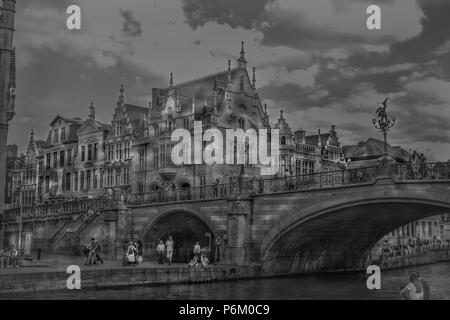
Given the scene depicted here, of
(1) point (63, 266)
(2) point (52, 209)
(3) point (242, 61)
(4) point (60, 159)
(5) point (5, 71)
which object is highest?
(3) point (242, 61)

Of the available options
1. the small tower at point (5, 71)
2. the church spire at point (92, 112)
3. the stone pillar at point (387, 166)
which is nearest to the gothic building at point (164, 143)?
Answer: the church spire at point (92, 112)

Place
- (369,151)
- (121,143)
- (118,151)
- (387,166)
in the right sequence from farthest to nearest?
(369,151), (118,151), (121,143), (387,166)

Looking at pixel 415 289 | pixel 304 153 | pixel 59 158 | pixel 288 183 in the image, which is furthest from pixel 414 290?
pixel 59 158

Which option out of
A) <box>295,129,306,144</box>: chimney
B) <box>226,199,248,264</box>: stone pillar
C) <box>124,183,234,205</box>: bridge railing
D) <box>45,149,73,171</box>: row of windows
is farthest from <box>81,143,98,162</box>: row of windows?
<box>226,199,248,264</box>: stone pillar

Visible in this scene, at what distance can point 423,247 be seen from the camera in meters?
64.2

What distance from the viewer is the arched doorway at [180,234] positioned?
44.5 m

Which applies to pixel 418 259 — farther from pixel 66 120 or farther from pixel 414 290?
pixel 414 290

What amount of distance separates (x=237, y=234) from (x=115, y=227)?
12922 millimetres

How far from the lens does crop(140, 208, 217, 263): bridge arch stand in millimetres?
44125

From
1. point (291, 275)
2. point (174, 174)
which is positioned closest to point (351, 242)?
point (291, 275)

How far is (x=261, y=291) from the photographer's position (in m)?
28.9
